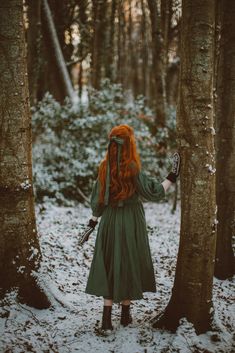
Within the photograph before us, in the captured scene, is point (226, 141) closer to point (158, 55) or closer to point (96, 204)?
point (96, 204)

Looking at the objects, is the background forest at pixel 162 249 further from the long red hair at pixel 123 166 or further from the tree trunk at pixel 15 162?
the long red hair at pixel 123 166

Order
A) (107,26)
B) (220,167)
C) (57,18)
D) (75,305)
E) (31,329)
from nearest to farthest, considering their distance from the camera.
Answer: (31,329)
(75,305)
(220,167)
(57,18)
(107,26)

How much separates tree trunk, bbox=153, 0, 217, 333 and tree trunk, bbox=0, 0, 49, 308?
5.48ft

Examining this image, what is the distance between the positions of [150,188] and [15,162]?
147cm

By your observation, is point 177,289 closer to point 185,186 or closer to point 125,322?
point 125,322

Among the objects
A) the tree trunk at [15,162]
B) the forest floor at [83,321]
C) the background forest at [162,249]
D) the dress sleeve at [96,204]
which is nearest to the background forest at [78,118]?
the background forest at [162,249]

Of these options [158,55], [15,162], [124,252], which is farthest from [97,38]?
[124,252]

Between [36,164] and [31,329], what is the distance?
6603 millimetres

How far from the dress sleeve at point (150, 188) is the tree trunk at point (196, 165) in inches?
10.8

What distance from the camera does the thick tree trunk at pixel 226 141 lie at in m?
5.06

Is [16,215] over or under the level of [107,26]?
under

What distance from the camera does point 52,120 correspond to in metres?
10.6

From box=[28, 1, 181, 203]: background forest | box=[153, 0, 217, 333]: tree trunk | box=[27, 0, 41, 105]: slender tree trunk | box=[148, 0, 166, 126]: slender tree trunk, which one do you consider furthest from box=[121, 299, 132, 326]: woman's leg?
A: box=[148, 0, 166, 126]: slender tree trunk

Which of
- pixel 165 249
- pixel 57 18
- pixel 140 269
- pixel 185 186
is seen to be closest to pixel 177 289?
pixel 140 269
